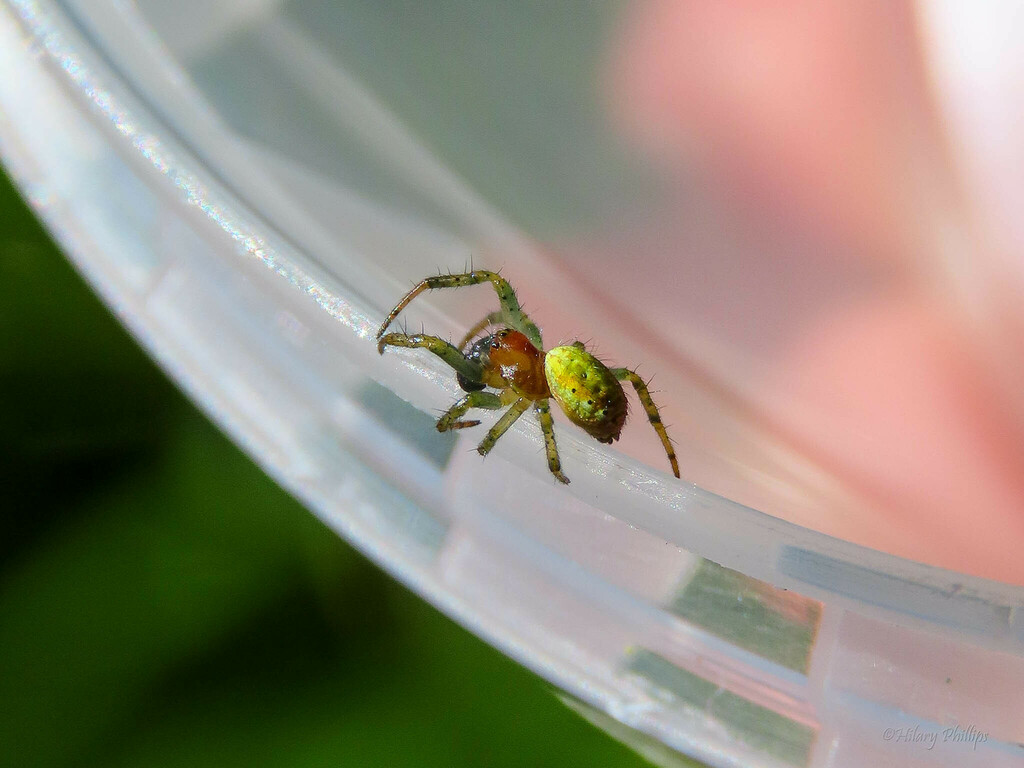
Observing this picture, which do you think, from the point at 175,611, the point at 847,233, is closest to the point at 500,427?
the point at 175,611

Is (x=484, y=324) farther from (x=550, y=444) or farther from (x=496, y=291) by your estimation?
(x=550, y=444)

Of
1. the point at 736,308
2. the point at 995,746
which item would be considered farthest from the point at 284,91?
the point at 995,746

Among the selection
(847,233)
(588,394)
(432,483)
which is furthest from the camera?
(847,233)

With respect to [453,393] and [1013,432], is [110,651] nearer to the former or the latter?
[453,393]

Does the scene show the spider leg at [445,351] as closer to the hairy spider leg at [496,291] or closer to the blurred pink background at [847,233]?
the hairy spider leg at [496,291]

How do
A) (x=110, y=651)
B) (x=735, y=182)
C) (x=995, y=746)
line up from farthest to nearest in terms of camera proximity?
(x=735, y=182), (x=110, y=651), (x=995, y=746)

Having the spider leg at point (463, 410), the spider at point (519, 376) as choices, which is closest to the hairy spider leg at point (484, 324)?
the spider at point (519, 376)

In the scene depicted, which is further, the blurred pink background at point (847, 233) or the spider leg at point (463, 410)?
the blurred pink background at point (847, 233)
